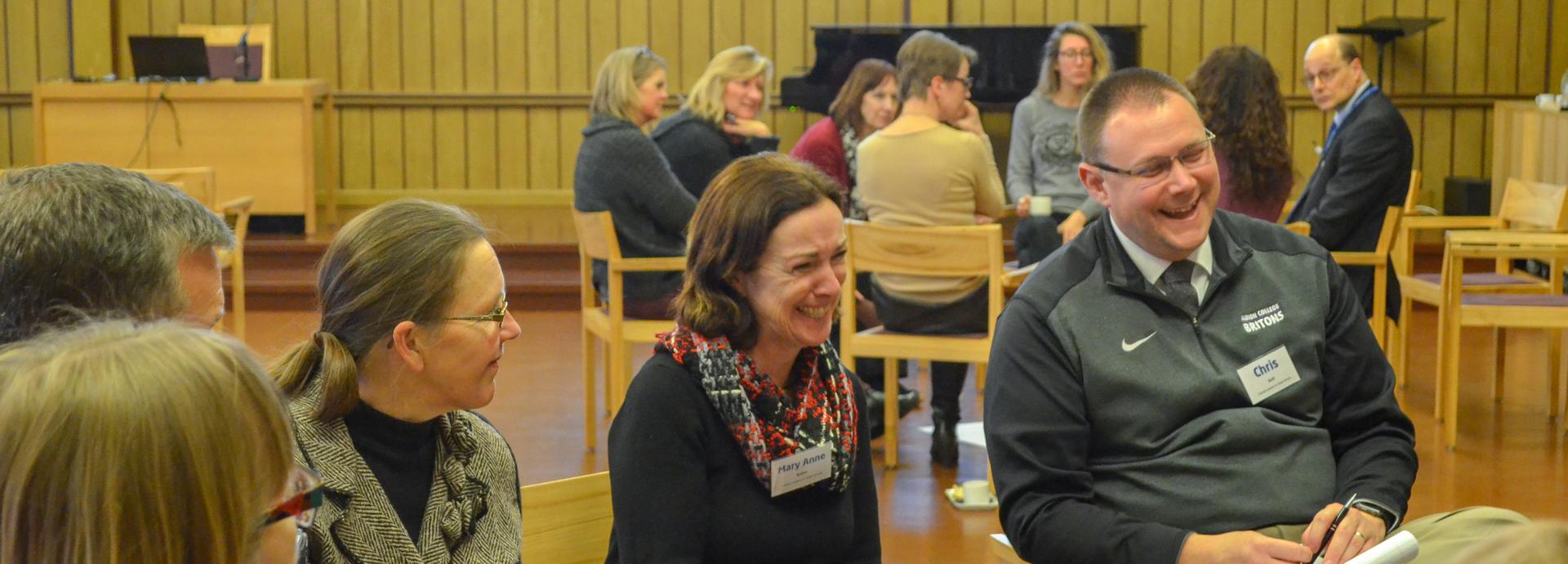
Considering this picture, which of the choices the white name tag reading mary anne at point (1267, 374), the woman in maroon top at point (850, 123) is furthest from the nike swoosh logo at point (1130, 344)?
the woman in maroon top at point (850, 123)

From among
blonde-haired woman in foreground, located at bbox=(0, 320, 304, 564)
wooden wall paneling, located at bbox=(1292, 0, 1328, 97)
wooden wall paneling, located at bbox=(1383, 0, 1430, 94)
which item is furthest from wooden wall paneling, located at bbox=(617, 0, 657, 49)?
blonde-haired woman in foreground, located at bbox=(0, 320, 304, 564)

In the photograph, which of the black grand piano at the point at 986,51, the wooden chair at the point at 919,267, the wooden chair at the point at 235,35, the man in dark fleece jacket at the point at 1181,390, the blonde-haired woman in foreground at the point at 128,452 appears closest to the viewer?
the blonde-haired woman in foreground at the point at 128,452

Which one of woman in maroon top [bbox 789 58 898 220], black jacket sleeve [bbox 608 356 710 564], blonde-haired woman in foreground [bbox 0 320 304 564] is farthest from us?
woman in maroon top [bbox 789 58 898 220]

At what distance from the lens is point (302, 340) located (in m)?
1.83

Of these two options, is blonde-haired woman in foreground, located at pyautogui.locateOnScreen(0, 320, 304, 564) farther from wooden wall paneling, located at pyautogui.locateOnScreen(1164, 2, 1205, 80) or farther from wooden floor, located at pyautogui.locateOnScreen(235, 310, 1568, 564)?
wooden wall paneling, located at pyautogui.locateOnScreen(1164, 2, 1205, 80)

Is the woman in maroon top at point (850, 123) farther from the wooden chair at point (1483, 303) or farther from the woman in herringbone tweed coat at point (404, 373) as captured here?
the woman in herringbone tweed coat at point (404, 373)

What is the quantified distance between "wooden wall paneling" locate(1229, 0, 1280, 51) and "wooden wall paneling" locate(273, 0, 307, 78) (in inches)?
202

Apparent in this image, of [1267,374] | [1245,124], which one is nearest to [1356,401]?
[1267,374]

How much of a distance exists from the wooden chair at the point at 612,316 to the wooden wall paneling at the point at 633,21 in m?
4.85

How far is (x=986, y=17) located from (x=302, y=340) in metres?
8.14

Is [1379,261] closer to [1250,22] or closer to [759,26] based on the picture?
[1250,22]

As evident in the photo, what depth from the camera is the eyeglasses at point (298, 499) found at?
3.47 ft

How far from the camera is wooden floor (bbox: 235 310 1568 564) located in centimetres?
411

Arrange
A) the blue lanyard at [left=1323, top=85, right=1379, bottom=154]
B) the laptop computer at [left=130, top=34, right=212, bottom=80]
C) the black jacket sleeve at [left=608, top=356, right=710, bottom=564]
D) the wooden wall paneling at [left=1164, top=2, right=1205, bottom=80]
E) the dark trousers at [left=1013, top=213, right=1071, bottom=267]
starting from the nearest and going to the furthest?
the black jacket sleeve at [left=608, top=356, right=710, bottom=564] < the dark trousers at [left=1013, top=213, right=1071, bottom=267] < the blue lanyard at [left=1323, top=85, right=1379, bottom=154] < the laptop computer at [left=130, top=34, right=212, bottom=80] < the wooden wall paneling at [left=1164, top=2, right=1205, bottom=80]
